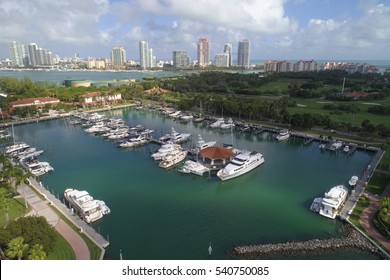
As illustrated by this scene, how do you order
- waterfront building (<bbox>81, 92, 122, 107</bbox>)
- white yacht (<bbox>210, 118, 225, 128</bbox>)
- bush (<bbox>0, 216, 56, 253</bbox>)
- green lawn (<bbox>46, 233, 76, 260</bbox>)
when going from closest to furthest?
bush (<bbox>0, 216, 56, 253</bbox>) → green lawn (<bbox>46, 233, 76, 260</bbox>) → white yacht (<bbox>210, 118, 225, 128</bbox>) → waterfront building (<bbox>81, 92, 122, 107</bbox>)

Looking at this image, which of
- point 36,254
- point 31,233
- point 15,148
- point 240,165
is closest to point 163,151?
point 240,165

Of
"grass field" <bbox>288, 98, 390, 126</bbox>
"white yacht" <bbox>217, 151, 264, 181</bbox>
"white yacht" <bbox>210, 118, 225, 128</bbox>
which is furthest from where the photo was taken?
"white yacht" <bbox>210, 118, 225, 128</bbox>

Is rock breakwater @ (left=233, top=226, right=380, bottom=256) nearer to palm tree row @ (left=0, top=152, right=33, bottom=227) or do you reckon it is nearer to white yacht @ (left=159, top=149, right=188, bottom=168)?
white yacht @ (left=159, top=149, right=188, bottom=168)

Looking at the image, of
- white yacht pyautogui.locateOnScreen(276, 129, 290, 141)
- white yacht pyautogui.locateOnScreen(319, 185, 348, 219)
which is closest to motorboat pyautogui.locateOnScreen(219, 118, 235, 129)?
white yacht pyautogui.locateOnScreen(276, 129, 290, 141)

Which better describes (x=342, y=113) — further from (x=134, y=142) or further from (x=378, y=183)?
(x=134, y=142)

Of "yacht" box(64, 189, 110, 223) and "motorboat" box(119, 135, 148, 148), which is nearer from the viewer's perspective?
"yacht" box(64, 189, 110, 223)
